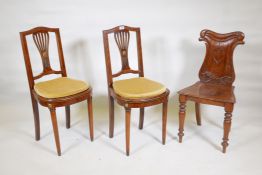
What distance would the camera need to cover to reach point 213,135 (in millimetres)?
2619

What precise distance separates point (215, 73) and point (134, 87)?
76 cm

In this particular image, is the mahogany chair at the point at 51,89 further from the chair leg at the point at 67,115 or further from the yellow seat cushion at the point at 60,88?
the chair leg at the point at 67,115

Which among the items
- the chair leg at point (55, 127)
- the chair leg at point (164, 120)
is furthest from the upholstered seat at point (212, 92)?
Answer: the chair leg at point (55, 127)

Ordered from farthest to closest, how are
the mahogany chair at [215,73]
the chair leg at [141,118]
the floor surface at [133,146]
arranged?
the chair leg at [141,118] < the mahogany chair at [215,73] < the floor surface at [133,146]

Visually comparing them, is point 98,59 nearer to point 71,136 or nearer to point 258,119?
point 71,136

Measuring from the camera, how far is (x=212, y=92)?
2.35m

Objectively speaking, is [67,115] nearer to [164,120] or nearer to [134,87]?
[134,87]

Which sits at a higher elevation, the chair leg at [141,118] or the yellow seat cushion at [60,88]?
the yellow seat cushion at [60,88]

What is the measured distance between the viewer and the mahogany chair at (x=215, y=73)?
2320 mm

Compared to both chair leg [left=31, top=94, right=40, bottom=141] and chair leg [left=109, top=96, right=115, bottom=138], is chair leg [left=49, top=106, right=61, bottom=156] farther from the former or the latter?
chair leg [left=109, top=96, right=115, bottom=138]

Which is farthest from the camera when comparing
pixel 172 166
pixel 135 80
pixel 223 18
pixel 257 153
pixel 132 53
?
pixel 132 53

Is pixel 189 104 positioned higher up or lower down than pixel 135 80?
lower down

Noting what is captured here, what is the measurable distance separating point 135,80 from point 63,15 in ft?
3.52

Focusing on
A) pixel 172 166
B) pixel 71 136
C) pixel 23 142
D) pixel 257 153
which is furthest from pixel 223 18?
pixel 23 142
